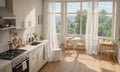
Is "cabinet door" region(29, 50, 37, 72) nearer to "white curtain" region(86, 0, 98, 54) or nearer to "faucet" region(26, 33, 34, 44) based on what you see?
"faucet" region(26, 33, 34, 44)

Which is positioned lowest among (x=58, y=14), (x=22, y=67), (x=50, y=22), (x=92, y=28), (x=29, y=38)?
(x=22, y=67)

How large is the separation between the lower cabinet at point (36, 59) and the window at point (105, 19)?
3.78 meters

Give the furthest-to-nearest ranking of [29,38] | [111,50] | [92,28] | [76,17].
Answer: [76,17]
[92,28]
[111,50]
[29,38]

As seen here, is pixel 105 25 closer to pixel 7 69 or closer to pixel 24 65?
pixel 24 65

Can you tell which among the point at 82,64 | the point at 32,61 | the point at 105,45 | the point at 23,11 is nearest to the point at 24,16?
the point at 23,11

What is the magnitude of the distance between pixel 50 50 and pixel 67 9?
9.51 ft

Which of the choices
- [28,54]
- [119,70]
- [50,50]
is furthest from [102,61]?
[28,54]

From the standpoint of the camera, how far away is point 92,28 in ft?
25.6

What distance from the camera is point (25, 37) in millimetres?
5961

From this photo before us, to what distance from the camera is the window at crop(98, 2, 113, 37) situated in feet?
26.6

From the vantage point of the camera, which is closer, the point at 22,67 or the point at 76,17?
the point at 22,67

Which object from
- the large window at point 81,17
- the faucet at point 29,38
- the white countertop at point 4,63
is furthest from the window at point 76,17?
the white countertop at point 4,63

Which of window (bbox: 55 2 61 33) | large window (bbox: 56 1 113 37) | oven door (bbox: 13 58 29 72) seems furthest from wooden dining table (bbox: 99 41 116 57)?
oven door (bbox: 13 58 29 72)

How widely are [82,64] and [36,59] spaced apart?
1.99 metres
